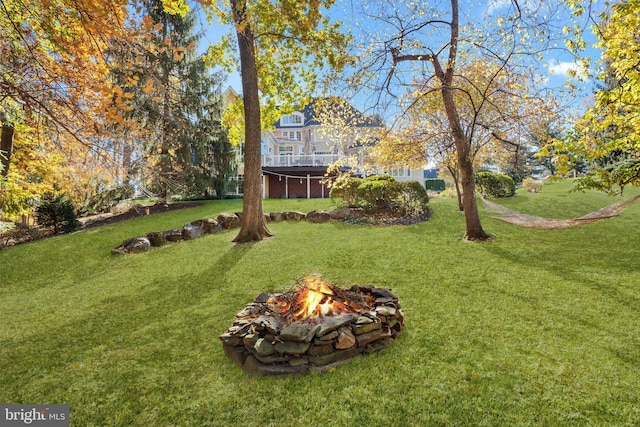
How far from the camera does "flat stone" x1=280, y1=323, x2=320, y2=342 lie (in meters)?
2.98

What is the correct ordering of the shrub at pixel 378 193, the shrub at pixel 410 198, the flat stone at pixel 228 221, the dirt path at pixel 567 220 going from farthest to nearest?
1. the shrub at pixel 410 198
2. the shrub at pixel 378 193
3. the flat stone at pixel 228 221
4. the dirt path at pixel 567 220

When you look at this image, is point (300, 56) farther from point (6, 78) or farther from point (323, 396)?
point (323, 396)

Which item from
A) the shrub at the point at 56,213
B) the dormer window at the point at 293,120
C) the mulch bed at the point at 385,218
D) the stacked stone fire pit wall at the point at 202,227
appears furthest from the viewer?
the dormer window at the point at 293,120

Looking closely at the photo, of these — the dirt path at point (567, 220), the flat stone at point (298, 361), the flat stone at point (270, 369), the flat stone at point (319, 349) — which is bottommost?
the flat stone at point (270, 369)

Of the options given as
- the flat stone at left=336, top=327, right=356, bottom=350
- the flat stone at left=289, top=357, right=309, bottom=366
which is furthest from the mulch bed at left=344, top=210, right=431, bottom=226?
the flat stone at left=289, top=357, right=309, bottom=366

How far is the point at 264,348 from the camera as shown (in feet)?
9.86

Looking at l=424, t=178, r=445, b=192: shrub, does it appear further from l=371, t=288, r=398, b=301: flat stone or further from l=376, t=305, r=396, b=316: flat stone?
l=376, t=305, r=396, b=316: flat stone

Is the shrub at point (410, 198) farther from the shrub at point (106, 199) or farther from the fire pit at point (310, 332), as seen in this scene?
the shrub at point (106, 199)

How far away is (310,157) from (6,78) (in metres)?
17.9

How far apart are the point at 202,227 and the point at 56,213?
17.0 ft

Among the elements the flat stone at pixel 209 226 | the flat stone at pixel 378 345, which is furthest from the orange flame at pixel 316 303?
the flat stone at pixel 209 226

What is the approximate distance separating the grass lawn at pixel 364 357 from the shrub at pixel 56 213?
279 centimetres

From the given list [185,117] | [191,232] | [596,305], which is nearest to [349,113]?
[191,232]

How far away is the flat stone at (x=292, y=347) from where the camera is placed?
296 centimetres
